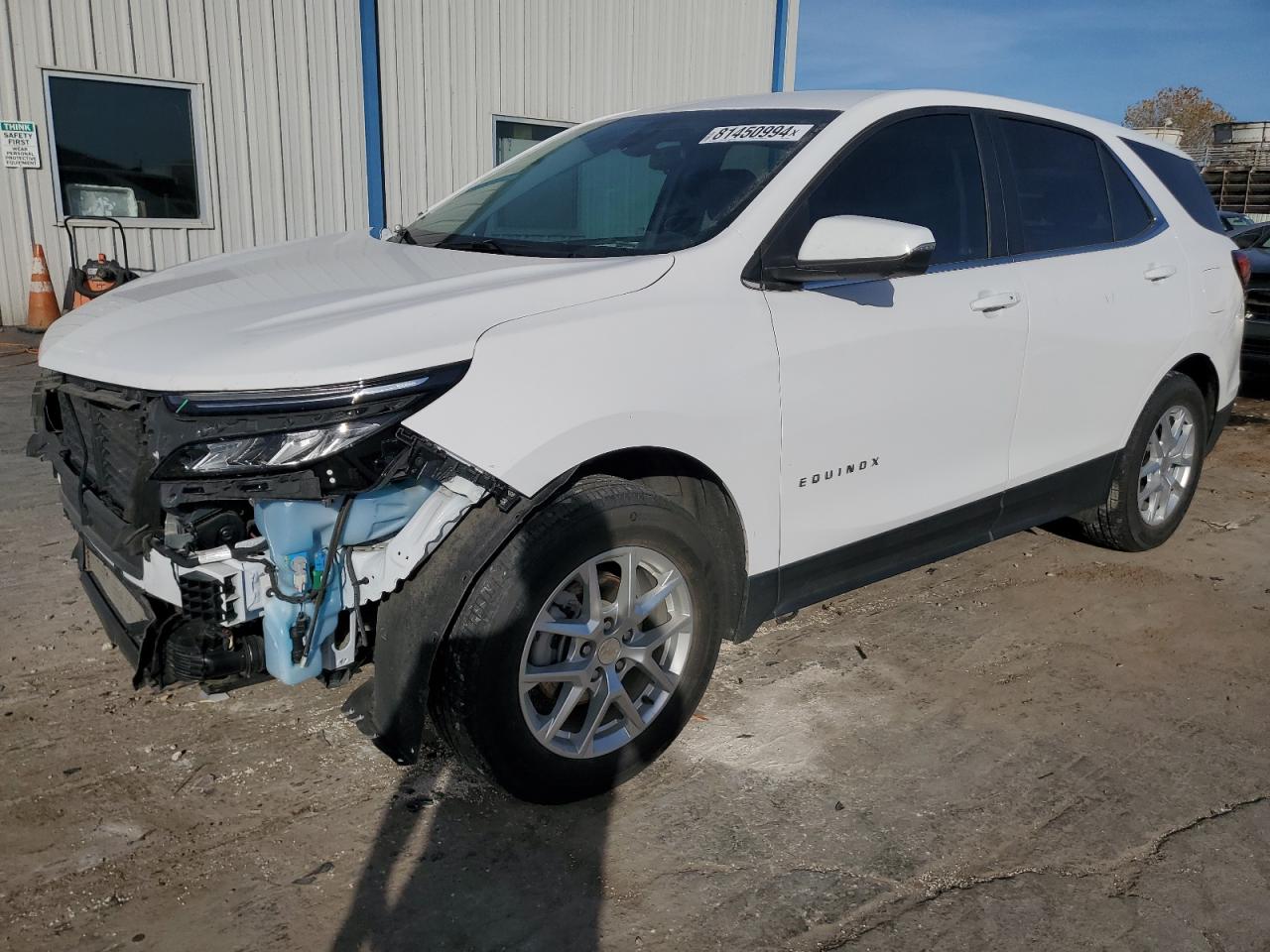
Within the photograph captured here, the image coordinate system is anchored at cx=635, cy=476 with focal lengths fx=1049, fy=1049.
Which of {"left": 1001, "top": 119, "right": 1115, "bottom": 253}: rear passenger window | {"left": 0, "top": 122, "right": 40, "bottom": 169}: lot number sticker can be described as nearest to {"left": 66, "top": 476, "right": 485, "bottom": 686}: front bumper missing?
{"left": 1001, "top": 119, "right": 1115, "bottom": 253}: rear passenger window

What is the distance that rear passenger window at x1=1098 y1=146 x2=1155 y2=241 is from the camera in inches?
168

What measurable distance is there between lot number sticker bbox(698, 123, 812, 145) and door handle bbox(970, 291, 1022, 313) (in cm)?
81

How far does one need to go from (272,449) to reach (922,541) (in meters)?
2.20

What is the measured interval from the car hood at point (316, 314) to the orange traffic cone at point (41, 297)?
23.1 feet

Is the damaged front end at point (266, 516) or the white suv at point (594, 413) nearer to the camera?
the damaged front end at point (266, 516)

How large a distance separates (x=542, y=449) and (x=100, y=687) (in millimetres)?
1920

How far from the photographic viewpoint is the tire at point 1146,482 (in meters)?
4.46

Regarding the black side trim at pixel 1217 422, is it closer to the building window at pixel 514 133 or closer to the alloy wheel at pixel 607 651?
the alloy wheel at pixel 607 651

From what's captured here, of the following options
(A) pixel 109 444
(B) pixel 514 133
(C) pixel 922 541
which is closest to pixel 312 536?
(A) pixel 109 444

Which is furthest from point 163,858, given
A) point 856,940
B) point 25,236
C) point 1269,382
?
point 1269,382

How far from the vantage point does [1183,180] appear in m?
4.79

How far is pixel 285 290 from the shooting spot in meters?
2.80

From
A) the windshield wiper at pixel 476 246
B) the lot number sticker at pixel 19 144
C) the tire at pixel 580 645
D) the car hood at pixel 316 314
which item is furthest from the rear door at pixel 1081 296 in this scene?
the lot number sticker at pixel 19 144

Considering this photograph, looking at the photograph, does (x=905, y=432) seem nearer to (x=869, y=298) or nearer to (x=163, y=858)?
(x=869, y=298)
